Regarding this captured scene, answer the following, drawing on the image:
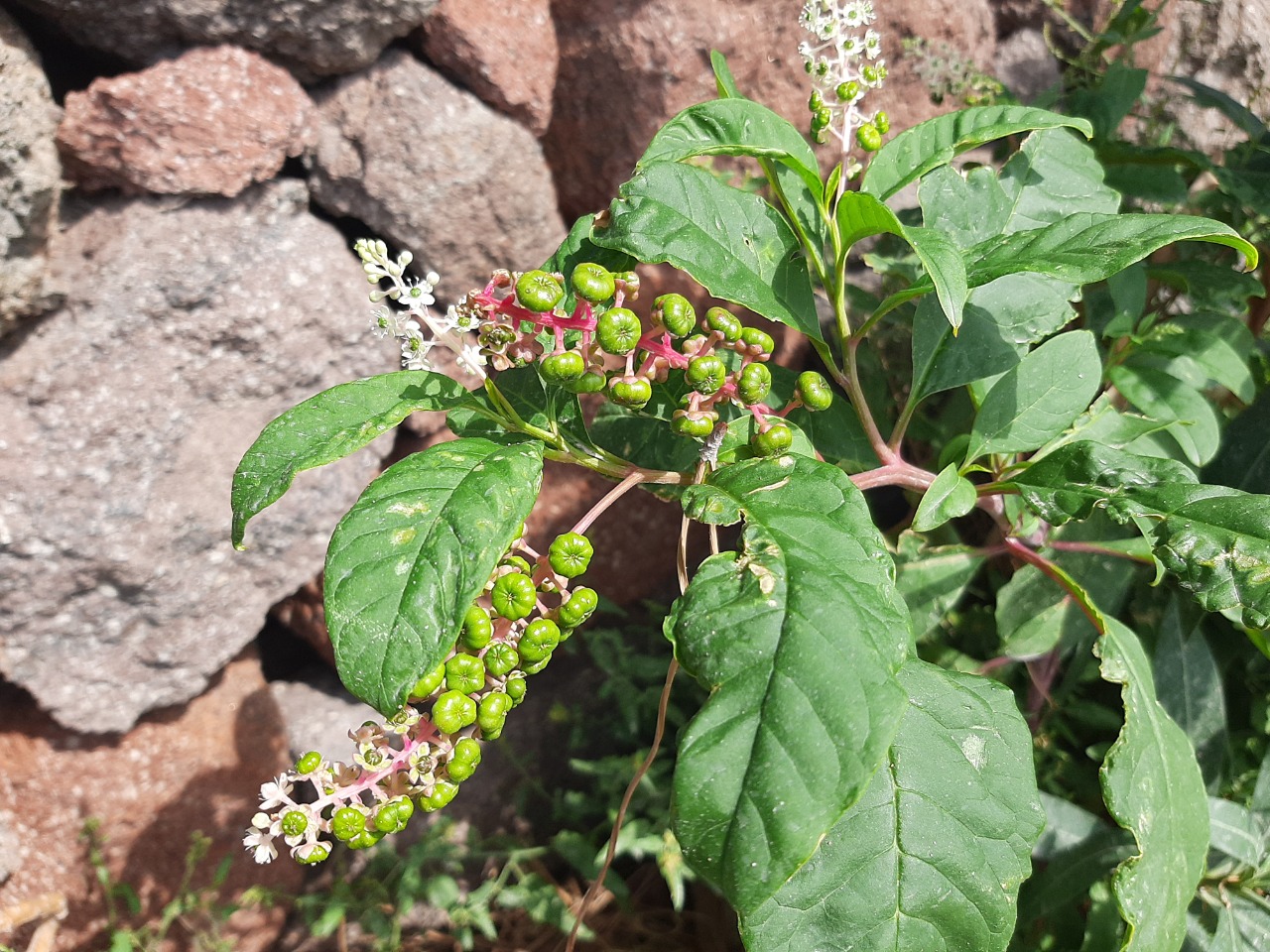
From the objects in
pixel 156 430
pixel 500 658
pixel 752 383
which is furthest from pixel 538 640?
pixel 156 430

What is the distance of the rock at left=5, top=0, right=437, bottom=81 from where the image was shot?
157 centimetres

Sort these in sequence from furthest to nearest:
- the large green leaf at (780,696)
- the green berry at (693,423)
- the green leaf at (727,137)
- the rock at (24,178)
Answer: the rock at (24,178)
the green leaf at (727,137)
the green berry at (693,423)
the large green leaf at (780,696)

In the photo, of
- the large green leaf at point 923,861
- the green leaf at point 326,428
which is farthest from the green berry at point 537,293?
the large green leaf at point 923,861

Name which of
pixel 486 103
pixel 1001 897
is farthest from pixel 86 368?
pixel 1001 897

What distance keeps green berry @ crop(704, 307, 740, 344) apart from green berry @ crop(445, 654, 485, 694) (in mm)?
445

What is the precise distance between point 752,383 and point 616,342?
0.17 m

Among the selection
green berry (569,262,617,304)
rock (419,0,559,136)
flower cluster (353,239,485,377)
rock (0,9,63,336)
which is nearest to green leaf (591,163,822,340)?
green berry (569,262,617,304)

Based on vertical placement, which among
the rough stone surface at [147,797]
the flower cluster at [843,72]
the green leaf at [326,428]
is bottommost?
the rough stone surface at [147,797]

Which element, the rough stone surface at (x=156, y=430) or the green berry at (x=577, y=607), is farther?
the rough stone surface at (x=156, y=430)

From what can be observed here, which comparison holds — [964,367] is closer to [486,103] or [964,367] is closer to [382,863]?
[486,103]

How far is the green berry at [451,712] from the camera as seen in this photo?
89 cm

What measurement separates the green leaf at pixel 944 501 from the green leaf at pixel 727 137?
0.42 m

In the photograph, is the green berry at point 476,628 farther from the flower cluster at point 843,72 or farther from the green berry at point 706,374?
the flower cluster at point 843,72

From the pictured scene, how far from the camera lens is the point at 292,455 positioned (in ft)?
3.30
